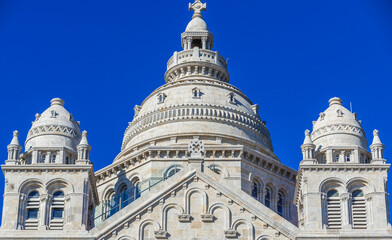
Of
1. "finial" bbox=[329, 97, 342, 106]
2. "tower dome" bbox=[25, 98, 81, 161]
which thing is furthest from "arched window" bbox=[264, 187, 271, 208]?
"tower dome" bbox=[25, 98, 81, 161]

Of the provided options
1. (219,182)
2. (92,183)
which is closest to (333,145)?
(219,182)

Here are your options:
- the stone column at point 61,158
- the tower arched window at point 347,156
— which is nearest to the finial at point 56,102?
the stone column at point 61,158

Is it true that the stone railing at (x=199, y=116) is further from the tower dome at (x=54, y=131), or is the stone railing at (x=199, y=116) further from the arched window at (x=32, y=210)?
the arched window at (x=32, y=210)

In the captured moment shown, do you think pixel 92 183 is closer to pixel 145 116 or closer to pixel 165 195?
pixel 165 195

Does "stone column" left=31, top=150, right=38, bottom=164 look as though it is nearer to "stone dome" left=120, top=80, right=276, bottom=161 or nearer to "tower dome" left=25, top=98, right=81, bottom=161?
"tower dome" left=25, top=98, right=81, bottom=161

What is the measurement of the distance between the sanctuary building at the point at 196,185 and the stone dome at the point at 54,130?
6 cm

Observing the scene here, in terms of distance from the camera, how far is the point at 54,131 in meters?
77.2

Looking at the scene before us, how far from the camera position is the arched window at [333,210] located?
2795 inches

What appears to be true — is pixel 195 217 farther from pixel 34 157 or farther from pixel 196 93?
pixel 196 93

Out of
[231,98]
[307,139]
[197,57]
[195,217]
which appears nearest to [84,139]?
[195,217]

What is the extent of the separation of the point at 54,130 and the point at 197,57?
19.3 metres

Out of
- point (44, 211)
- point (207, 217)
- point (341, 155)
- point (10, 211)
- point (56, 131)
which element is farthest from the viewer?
point (56, 131)

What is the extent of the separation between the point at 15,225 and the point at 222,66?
28.4m

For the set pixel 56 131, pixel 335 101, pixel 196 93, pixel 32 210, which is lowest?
pixel 32 210
